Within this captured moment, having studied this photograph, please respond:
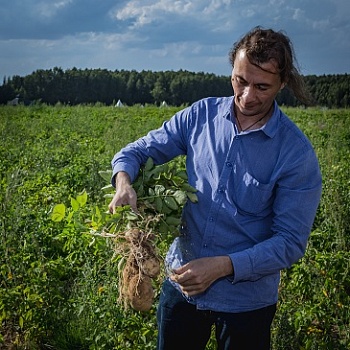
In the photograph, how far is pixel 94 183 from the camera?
609cm

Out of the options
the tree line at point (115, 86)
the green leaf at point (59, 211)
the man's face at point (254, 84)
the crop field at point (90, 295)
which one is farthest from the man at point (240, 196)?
the tree line at point (115, 86)

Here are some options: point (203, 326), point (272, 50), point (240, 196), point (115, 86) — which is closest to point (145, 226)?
point (240, 196)

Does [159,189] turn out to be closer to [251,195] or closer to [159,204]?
[159,204]

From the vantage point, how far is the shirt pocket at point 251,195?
1.98 meters

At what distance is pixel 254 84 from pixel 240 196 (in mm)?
370

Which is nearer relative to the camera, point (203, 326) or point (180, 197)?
point (180, 197)

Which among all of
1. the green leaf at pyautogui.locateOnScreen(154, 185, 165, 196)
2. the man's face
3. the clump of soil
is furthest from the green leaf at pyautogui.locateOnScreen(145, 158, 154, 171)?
the man's face

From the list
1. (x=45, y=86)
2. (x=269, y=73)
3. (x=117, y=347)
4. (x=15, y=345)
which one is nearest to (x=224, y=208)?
(x=269, y=73)

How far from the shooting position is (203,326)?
7.28 ft

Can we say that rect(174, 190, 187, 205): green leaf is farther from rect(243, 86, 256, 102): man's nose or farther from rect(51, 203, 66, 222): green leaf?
rect(51, 203, 66, 222): green leaf

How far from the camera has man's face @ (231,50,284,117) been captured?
1.91 meters

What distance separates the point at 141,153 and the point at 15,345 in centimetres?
174

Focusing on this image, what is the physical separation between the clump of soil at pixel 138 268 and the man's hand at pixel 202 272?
0.44 feet

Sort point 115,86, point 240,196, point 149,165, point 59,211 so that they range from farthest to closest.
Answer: point 115,86
point 59,211
point 149,165
point 240,196
